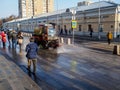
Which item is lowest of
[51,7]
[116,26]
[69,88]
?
[69,88]

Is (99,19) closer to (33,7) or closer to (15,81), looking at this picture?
(15,81)

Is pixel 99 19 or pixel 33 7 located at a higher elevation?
pixel 33 7

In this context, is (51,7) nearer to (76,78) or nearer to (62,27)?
(62,27)

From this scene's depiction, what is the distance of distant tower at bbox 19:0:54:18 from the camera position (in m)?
139

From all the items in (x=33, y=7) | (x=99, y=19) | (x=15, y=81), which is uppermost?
(x=33, y=7)

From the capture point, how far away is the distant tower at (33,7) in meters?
139

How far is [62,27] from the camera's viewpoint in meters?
61.2

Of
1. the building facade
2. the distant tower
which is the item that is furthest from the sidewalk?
the distant tower

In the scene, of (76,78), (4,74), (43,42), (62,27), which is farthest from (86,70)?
(62,27)

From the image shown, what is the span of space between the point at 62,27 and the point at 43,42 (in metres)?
37.6

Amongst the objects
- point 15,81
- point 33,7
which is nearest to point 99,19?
point 15,81

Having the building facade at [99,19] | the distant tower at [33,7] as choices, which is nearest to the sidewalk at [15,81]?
the building facade at [99,19]

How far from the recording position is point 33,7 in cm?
13888

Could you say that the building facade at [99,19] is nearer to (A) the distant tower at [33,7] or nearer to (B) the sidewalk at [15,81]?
(B) the sidewalk at [15,81]
